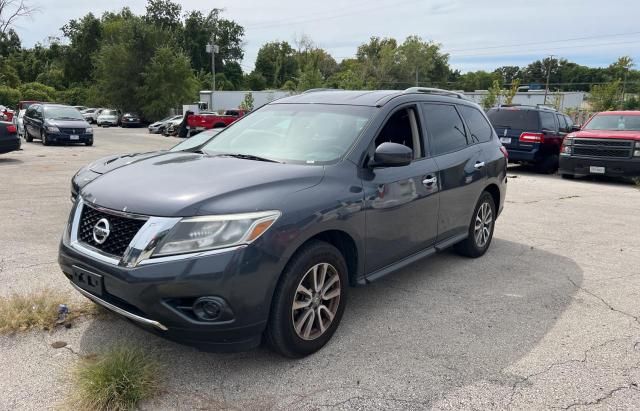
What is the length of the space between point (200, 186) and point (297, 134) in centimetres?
125

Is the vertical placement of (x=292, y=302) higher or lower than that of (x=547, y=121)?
lower

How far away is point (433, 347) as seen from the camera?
11.6ft

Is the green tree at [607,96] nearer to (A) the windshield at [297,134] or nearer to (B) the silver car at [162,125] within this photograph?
(B) the silver car at [162,125]

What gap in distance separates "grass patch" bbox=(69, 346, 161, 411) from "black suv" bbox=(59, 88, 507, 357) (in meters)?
0.28

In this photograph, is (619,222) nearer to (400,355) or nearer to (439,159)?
(439,159)

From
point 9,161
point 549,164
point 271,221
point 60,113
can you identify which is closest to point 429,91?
point 271,221

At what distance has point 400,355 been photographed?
341 centimetres

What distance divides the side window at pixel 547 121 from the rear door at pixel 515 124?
0.19 metres

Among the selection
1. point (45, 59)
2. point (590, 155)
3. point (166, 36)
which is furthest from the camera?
point (45, 59)

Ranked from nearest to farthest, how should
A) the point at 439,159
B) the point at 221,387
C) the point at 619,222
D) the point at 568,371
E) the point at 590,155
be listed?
the point at 221,387
the point at 568,371
the point at 439,159
the point at 619,222
the point at 590,155

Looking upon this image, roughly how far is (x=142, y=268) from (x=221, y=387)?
86 cm

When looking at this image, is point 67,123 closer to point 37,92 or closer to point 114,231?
point 114,231

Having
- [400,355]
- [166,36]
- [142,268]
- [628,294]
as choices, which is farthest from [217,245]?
[166,36]

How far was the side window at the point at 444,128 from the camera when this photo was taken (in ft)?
15.3
